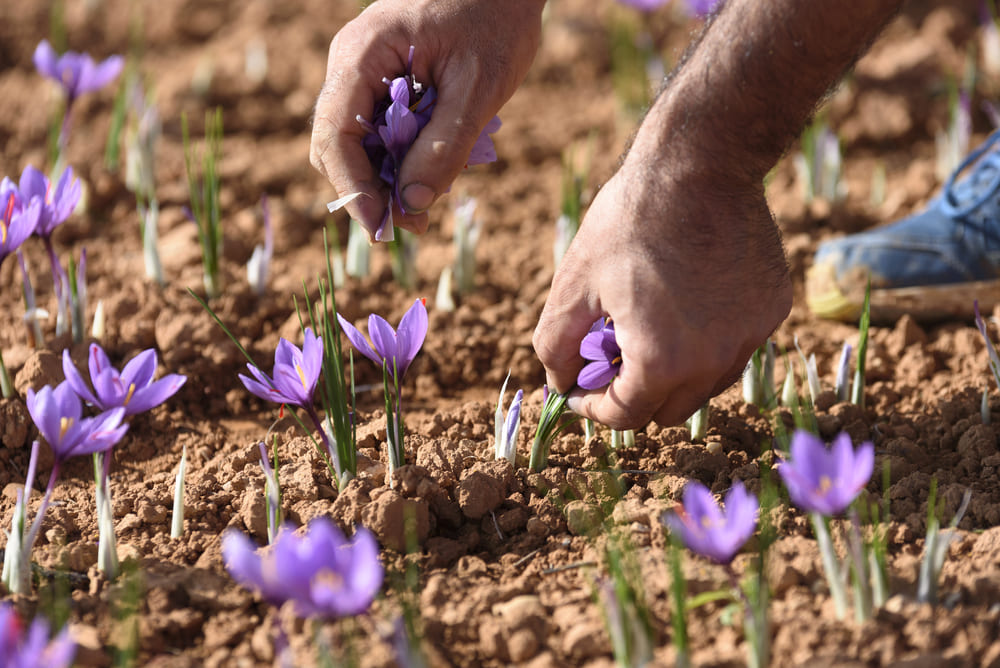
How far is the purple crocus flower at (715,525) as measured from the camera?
1271 mm

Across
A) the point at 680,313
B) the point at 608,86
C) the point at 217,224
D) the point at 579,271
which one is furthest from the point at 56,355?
the point at 608,86

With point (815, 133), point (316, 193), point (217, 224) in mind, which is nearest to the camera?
point (217, 224)

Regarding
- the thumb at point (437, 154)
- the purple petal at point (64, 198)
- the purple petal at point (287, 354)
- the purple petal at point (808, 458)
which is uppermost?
the purple petal at point (64, 198)

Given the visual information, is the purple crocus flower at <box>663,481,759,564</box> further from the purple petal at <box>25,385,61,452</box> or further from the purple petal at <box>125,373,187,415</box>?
the purple petal at <box>25,385,61,452</box>

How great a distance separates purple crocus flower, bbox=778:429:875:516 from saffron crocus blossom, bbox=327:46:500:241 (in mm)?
755

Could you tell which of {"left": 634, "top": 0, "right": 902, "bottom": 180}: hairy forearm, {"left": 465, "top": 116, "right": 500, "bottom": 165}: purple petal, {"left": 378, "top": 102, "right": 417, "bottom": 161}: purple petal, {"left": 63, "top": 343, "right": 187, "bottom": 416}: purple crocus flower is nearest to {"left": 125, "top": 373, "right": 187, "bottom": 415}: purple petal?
{"left": 63, "top": 343, "right": 187, "bottom": 416}: purple crocus flower

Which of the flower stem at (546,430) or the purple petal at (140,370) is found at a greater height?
the purple petal at (140,370)

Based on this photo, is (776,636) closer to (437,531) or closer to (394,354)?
(437,531)

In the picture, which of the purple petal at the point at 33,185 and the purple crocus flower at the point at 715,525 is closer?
the purple crocus flower at the point at 715,525

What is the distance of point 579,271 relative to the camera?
1.59m

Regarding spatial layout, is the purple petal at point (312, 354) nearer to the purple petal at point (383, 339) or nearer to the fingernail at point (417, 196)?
the purple petal at point (383, 339)

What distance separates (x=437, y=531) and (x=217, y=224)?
1.08 metres

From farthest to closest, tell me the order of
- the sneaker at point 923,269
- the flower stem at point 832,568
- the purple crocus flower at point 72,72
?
the purple crocus flower at point 72,72 < the sneaker at point 923,269 < the flower stem at point 832,568

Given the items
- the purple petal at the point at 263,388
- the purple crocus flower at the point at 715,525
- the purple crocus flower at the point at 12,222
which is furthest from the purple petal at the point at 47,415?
the purple crocus flower at the point at 715,525
